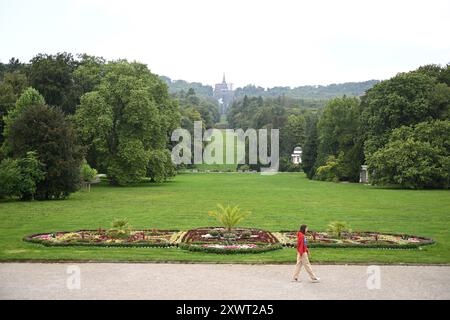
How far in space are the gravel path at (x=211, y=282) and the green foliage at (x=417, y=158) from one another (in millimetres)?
42166

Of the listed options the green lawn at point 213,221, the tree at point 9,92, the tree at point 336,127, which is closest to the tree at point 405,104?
the tree at point 336,127

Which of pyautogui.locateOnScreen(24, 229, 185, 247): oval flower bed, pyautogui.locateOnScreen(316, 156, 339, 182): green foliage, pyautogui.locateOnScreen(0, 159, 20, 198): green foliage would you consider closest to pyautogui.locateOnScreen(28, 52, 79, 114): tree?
pyautogui.locateOnScreen(0, 159, 20, 198): green foliage

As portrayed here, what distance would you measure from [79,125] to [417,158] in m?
34.1

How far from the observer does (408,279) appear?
1591 centimetres

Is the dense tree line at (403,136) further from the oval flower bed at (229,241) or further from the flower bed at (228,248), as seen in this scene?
the flower bed at (228,248)

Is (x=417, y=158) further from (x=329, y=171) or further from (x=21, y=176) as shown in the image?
(x=21, y=176)

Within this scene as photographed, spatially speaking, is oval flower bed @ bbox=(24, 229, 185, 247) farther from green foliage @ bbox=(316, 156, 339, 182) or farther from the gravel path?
green foliage @ bbox=(316, 156, 339, 182)

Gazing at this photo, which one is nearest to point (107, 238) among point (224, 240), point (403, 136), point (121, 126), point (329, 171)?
point (224, 240)

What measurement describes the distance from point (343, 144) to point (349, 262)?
195 feet

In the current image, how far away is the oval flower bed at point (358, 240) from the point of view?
21.4m

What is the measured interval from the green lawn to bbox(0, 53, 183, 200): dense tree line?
255 cm
